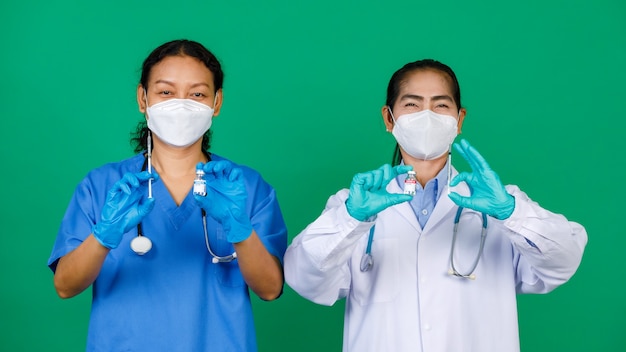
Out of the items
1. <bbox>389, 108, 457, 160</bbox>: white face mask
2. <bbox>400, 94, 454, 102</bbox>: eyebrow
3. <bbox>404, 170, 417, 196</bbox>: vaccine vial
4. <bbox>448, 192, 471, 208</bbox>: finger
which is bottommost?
<bbox>448, 192, 471, 208</bbox>: finger

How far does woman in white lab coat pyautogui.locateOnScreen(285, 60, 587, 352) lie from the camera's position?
6.91 ft

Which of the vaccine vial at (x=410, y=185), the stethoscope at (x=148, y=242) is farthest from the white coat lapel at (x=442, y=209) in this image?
the stethoscope at (x=148, y=242)

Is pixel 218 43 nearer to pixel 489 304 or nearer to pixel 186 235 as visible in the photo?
pixel 186 235

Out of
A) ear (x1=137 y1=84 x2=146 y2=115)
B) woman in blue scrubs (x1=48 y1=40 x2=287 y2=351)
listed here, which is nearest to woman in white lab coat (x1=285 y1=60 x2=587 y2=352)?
woman in blue scrubs (x1=48 y1=40 x2=287 y2=351)

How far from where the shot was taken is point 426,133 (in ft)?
7.54

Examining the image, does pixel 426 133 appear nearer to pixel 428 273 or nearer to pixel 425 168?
pixel 425 168

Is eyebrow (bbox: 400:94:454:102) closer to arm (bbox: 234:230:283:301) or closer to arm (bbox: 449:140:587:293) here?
arm (bbox: 449:140:587:293)

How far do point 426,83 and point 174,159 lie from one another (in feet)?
2.24

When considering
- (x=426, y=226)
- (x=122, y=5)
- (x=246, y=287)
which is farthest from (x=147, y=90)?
(x=122, y=5)

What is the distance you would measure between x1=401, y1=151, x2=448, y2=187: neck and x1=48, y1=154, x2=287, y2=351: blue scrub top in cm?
41

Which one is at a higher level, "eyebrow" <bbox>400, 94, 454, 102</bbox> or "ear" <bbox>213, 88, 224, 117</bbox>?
"eyebrow" <bbox>400, 94, 454, 102</bbox>

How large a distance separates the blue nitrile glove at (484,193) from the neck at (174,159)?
675 mm

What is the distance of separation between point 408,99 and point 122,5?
132 cm

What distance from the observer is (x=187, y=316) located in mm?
2223
